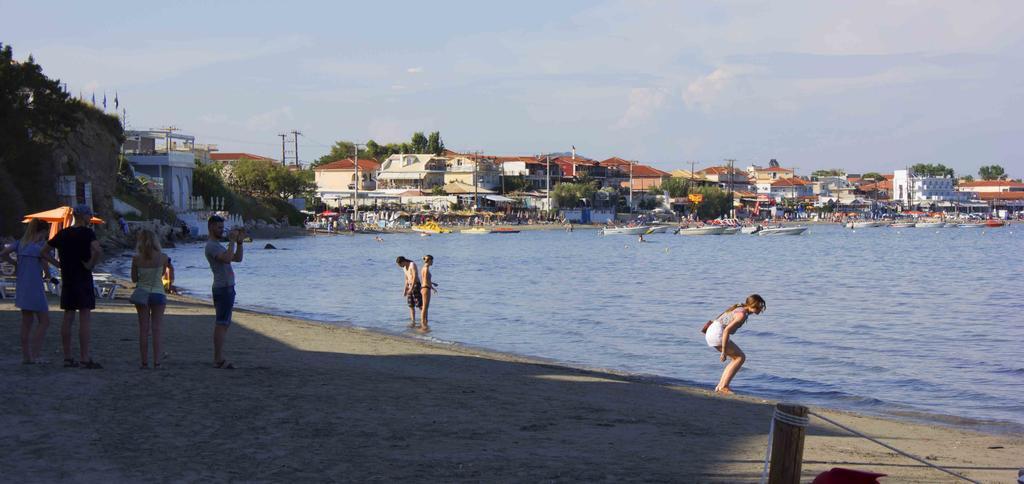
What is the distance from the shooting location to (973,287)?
42.5 meters

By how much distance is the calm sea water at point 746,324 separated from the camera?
17359mm

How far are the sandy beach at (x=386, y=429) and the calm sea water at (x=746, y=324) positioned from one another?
4163 mm

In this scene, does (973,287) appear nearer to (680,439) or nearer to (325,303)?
(325,303)

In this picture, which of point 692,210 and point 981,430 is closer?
point 981,430

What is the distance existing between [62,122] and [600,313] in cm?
2494

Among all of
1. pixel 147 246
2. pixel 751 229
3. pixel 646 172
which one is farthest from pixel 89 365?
pixel 646 172

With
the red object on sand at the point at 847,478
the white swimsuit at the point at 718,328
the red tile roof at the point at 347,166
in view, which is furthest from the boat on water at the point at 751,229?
the red object on sand at the point at 847,478

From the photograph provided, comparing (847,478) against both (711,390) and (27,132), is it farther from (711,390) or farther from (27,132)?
(27,132)

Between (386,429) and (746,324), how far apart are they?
711 inches

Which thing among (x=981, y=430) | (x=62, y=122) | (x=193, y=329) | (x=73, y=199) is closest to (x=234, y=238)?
(x=193, y=329)

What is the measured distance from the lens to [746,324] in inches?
1021

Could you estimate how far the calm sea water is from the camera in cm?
1736

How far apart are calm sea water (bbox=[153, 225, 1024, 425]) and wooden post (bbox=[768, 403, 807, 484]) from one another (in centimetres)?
865

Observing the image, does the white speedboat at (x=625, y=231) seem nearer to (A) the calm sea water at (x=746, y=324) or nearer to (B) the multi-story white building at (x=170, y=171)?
(B) the multi-story white building at (x=170, y=171)
